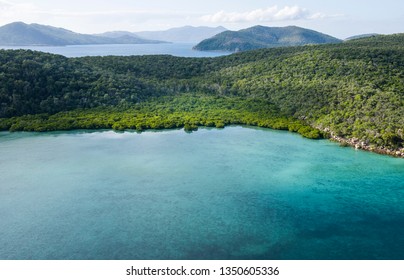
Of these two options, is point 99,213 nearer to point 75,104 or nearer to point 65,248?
point 65,248

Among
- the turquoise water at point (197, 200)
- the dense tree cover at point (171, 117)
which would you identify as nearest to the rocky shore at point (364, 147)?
the turquoise water at point (197, 200)

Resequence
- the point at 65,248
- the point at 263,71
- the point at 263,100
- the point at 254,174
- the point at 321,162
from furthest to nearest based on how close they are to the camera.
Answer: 1. the point at 263,71
2. the point at 263,100
3. the point at 321,162
4. the point at 254,174
5. the point at 65,248

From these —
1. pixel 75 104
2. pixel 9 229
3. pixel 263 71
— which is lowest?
pixel 9 229

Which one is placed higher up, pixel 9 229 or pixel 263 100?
pixel 263 100

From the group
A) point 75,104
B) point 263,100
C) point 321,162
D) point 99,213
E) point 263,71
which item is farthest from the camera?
point 263,71

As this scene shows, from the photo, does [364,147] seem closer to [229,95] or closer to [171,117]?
[171,117]

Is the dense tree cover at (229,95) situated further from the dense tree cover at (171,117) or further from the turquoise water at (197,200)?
the turquoise water at (197,200)

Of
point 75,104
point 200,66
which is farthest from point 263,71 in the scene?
point 75,104
